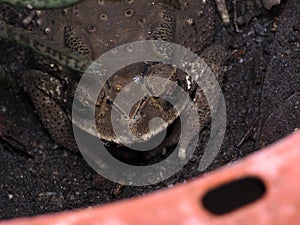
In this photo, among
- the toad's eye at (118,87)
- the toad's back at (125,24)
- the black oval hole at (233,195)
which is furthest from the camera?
the toad's back at (125,24)

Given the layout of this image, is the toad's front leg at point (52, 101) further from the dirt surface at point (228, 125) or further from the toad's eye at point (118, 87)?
the toad's eye at point (118, 87)

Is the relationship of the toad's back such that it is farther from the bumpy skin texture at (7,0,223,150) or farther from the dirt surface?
the dirt surface

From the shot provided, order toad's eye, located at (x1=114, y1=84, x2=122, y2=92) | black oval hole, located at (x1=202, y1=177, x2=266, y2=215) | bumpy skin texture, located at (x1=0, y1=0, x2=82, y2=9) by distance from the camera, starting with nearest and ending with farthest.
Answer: black oval hole, located at (x1=202, y1=177, x2=266, y2=215), bumpy skin texture, located at (x1=0, y1=0, x2=82, y2=9), toad's eye, located at (x1=114, y1=84, x2=122, y2=92)

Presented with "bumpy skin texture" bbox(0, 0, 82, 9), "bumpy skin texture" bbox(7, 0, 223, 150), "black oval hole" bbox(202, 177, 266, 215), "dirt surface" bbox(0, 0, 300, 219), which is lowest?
"dirt surface" bbox(0, 0, 300, 219)

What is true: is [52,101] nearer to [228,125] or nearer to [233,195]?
[228,125]

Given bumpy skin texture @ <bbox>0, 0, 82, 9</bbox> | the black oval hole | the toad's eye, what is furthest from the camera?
the toad's eye

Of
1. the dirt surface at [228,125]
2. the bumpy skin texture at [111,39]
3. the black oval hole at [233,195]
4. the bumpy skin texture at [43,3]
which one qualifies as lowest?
the dirt surface at [228,125]

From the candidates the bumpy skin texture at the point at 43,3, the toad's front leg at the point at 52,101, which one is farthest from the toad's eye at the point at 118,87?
the bumpy skin texture at the point at 43,3

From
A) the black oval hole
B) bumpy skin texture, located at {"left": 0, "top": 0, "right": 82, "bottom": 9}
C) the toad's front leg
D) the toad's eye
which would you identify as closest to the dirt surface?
the toad's front leg
